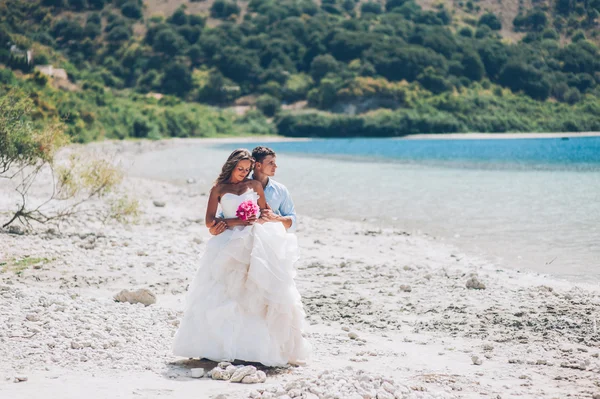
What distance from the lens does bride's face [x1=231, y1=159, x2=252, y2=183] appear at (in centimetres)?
668

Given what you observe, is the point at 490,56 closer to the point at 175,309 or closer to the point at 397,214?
the point at 397,214

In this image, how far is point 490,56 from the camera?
126000 mm

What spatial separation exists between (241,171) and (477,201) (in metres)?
18.6

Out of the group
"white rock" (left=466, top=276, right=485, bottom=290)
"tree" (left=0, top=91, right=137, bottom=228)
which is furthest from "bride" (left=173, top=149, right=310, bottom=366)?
"tree" (left=0, top=91, right=137, bottom=228)


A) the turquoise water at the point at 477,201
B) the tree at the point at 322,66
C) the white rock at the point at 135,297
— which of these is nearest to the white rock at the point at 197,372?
the white rock at the point at 135,297

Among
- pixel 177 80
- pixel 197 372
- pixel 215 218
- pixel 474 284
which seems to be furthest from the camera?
pixel 177 80

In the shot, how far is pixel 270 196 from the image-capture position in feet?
22.9

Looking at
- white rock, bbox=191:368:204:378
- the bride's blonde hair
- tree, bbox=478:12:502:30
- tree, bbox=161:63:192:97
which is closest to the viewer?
white rock, bbox=191:368:204:378

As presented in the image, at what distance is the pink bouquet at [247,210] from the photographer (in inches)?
257

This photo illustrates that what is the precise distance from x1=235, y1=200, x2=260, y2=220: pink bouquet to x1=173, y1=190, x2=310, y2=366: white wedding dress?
11 cm

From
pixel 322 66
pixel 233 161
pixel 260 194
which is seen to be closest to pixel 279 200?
pixel 260 194

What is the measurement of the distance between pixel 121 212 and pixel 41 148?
219 cm

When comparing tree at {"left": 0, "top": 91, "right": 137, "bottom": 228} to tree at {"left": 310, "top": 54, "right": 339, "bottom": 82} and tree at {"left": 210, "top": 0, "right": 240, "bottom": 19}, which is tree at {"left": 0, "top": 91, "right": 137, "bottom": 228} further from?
tree at {"left": 210, "top": 0, "right": 240, "bottom": 19}

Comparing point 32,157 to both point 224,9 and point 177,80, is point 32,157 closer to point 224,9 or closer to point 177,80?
point 177,80
